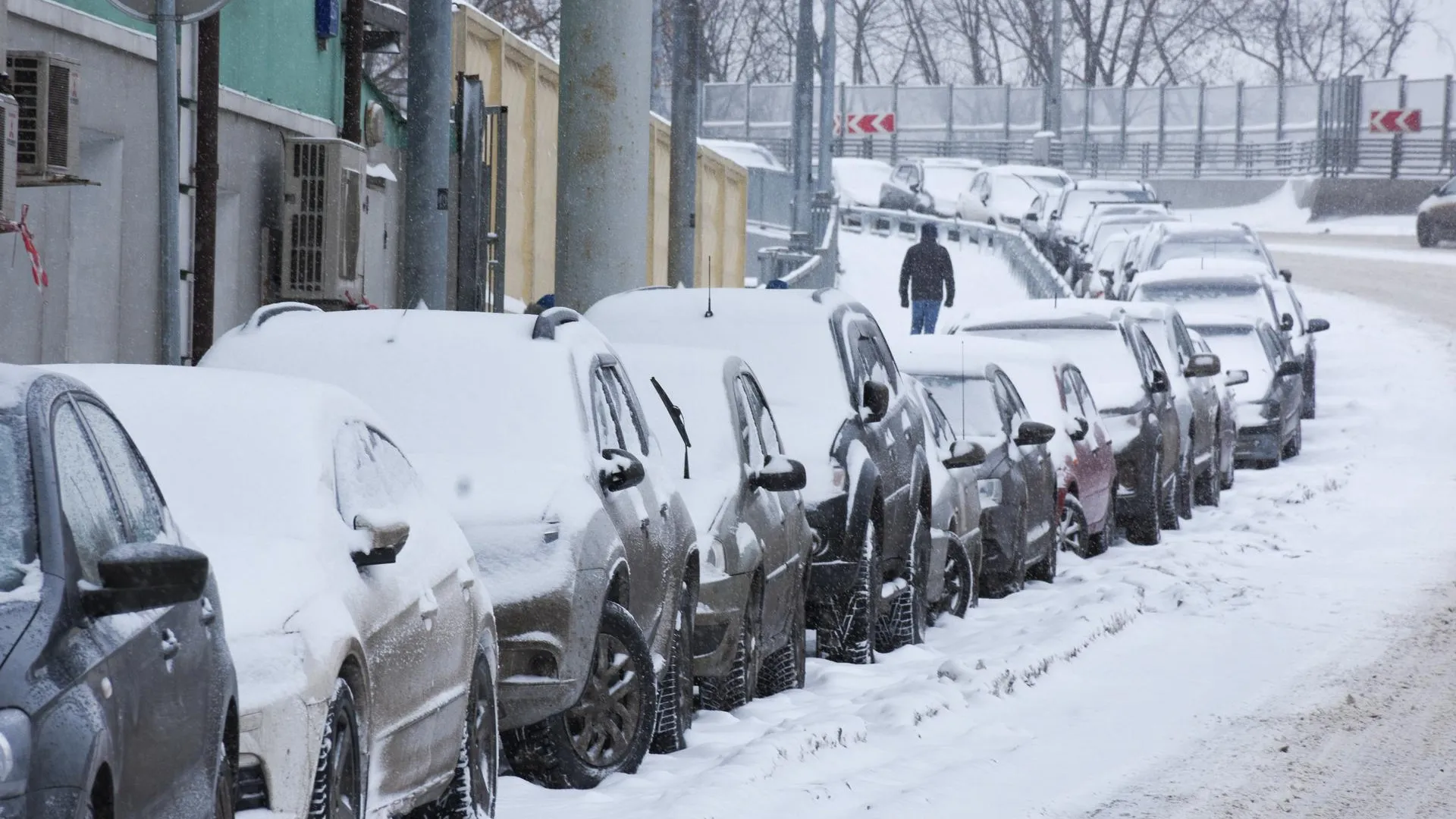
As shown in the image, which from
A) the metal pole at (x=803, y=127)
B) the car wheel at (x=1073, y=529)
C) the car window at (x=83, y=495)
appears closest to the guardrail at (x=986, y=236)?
the metal pole at (x=803, y=127)

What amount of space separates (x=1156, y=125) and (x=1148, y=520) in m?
59.6

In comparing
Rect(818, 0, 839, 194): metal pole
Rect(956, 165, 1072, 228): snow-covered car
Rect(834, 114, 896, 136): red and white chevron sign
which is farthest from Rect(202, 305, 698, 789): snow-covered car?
Rect(834, 114, 896, 136): red and white chevron sign

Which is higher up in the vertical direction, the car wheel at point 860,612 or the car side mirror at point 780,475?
the car side mirror at point 780,475

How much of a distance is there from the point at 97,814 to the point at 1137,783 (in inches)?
200

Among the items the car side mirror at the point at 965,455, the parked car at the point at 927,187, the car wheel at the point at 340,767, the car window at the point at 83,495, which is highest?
the parked car at the point at 927,187

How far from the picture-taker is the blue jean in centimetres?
2900

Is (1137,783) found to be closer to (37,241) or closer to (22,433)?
(22,433)

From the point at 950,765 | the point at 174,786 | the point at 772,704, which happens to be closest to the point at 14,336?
the point at 772,704

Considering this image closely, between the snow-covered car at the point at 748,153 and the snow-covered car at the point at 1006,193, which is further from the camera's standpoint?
the snow-covered car at the point at 748,153

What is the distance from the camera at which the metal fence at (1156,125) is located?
70938 mm

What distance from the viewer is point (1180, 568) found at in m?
15.6

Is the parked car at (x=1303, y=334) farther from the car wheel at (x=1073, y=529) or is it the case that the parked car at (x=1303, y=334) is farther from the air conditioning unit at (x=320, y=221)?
the air conditioning unit at (x=320, y=221)

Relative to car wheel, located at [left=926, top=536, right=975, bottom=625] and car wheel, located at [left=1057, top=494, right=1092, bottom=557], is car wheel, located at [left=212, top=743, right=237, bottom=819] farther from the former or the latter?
car wheel, located at [left=1057, top=494, right=1092, bottom=557]

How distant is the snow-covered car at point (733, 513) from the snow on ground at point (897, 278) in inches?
1006
